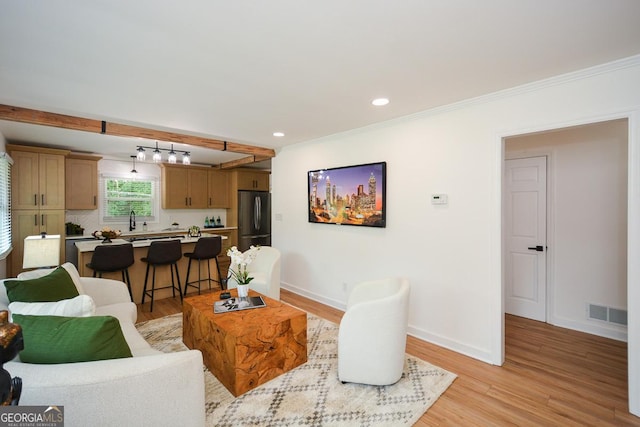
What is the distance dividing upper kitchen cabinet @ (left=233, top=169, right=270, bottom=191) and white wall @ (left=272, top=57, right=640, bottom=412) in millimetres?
3369

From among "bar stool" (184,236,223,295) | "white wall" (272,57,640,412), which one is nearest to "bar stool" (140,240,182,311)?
"bar stool" (184,236,223,295)

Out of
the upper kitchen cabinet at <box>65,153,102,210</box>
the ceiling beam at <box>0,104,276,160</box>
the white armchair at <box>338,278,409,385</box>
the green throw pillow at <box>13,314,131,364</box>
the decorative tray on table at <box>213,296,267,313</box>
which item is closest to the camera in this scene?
the green throw pillow at <box>13,314,131,364</box>

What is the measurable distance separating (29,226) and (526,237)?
7013mm

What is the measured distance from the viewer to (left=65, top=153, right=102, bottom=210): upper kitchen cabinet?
5074mm

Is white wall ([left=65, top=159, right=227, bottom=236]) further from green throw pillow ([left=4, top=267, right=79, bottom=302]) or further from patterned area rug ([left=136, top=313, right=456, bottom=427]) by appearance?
patterned area rug ([left=136, top=313, right=456, bottom=427])

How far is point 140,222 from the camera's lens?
20.2ft

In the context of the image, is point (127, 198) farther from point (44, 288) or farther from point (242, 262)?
point (242, 262)

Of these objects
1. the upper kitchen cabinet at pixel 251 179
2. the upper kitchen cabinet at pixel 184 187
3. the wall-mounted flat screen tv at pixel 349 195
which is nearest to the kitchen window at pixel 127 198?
the upper kitchen cabinet at pixel 184 187

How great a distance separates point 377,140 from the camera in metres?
3.64

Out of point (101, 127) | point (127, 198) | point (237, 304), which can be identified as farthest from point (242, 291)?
point (127, 198)

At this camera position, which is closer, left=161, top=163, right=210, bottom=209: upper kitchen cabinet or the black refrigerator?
left=161, top=163, right=210, bottom=209: upper kitchen cabinet

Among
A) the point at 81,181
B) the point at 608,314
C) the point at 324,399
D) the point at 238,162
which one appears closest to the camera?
the point at 324,399

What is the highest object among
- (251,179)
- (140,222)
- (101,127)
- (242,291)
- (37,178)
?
(101,127)

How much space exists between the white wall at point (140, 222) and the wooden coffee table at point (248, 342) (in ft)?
13.6
